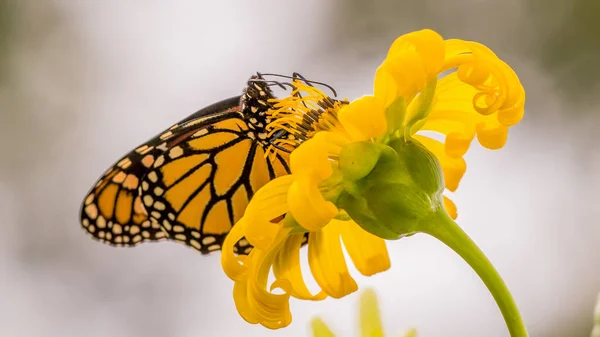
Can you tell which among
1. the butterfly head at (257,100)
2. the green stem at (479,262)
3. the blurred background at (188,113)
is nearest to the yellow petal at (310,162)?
the green stem at (479,262)

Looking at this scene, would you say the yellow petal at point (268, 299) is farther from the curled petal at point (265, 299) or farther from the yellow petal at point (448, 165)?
the yellow petal at point (448, 165)

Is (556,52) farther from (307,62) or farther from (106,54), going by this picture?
(106,54)

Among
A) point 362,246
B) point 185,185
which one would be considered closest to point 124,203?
point 185,185

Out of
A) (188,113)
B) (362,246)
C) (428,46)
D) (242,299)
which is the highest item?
(188,113)

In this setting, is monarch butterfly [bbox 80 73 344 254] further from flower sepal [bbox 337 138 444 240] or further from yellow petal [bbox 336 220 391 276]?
flower sepal [bbox 337 138 444 240]

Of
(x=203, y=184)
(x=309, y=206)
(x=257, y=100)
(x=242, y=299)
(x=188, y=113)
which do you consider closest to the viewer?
(x=309, y=206)

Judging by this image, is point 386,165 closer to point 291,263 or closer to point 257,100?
point 291,263

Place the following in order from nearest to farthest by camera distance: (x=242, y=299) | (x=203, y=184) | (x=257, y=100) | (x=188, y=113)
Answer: (x=242, y=299)
(x=257, y=100)
(x=203, y=184)
(x=188, y=113)

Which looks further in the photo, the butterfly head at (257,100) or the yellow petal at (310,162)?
the butterfly head at (257,100)
